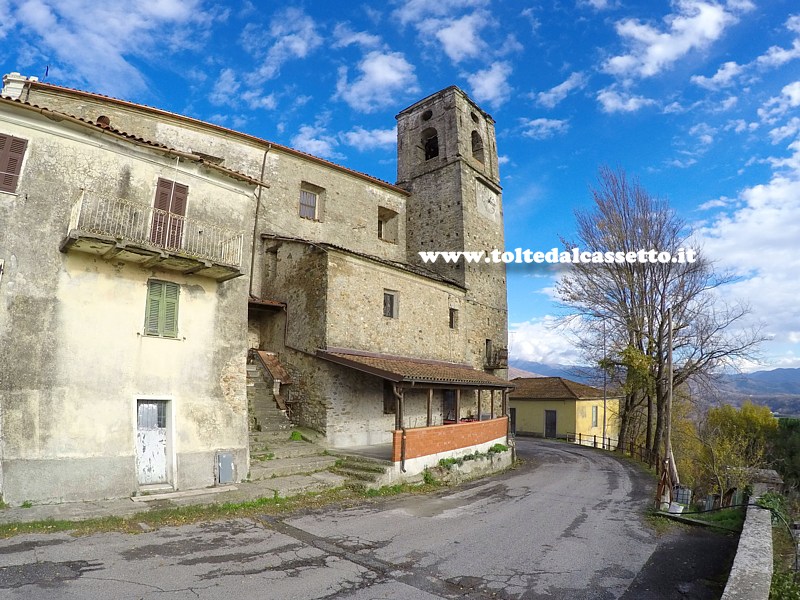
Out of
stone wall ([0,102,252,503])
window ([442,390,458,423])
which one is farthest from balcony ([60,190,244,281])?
window ([442,390,458,423])

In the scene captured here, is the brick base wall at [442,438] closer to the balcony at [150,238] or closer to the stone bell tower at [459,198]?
the stone bell tower at [459,198]

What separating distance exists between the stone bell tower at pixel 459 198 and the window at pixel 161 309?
14483 millimetres

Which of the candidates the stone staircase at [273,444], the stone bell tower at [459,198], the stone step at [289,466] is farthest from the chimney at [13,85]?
the stone bell tower at [459,198]

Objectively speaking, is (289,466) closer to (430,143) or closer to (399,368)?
(399,368)

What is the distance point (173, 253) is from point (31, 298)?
2.55m

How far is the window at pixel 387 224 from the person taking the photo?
2417 centimetres

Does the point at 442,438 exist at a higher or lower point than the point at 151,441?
lower

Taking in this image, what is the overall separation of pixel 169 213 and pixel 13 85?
7.64 meters

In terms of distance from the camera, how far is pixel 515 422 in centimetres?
3578

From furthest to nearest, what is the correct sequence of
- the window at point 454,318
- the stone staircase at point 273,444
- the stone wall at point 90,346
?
the window at point 454,318, the stone staircase at point 273,444, the stone wall at point 90,346

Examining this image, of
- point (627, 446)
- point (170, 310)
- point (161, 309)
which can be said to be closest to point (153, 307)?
point (161, 309)

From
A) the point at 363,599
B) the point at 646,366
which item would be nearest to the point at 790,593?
the point at 363,599

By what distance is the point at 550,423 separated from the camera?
33812 mm

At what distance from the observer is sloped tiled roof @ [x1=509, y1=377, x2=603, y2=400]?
33.3m
